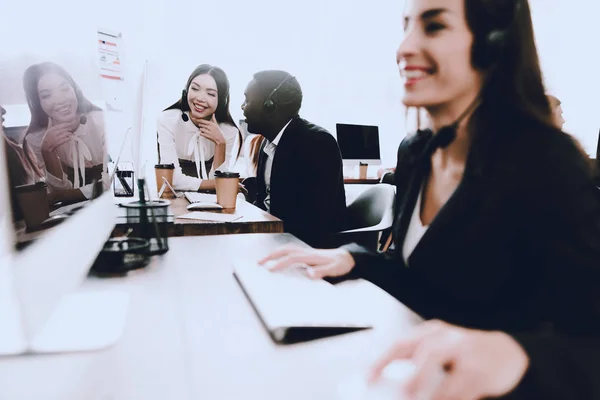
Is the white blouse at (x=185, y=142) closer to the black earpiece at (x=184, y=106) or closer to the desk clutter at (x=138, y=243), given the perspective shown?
the black earpiece at (x=184, y=106)

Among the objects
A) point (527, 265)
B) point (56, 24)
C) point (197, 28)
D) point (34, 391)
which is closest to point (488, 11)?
point (527, 265)

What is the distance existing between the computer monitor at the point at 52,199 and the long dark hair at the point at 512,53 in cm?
75

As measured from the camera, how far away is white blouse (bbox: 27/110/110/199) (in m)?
0.52

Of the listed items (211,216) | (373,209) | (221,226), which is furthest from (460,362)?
(373,209)

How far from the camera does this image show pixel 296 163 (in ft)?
6.95

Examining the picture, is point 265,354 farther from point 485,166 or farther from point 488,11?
point 488,11

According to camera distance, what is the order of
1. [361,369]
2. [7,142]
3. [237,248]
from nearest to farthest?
[7,142]
[361,369]
[237,248]

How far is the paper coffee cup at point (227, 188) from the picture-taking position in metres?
1.82

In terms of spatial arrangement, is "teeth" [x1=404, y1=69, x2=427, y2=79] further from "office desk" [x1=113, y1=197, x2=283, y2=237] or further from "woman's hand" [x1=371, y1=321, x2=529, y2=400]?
"office desk" [x1=113, y1=197, x2=283, y2=237]

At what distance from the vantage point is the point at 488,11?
0.88 m

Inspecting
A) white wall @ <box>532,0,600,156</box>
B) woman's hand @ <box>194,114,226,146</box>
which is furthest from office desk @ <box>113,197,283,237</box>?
white wall @ <box>532,0,600,156</box>

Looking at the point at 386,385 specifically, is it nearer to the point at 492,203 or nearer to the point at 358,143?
the point at 492,203

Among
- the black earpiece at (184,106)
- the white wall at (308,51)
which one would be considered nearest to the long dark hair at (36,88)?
the black earpiece at (184,106)

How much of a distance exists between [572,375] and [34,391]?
61 cm
